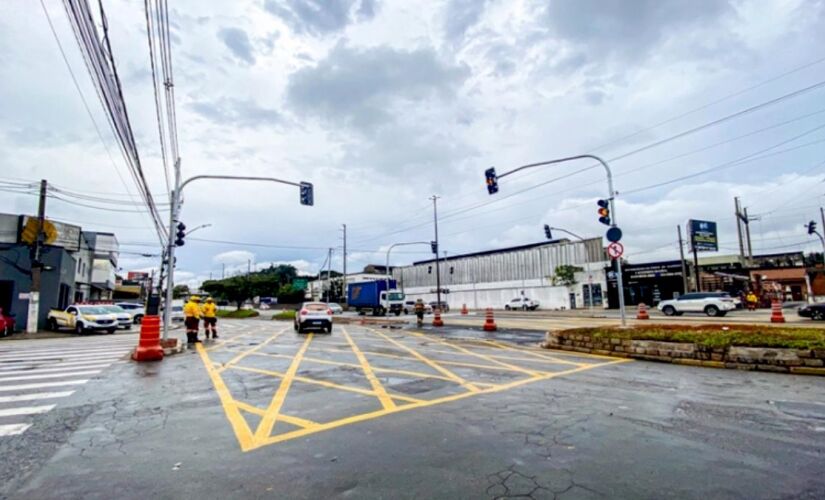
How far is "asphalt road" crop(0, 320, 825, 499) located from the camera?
11.8 ft

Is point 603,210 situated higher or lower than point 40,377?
higher

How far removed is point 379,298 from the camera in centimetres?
4181

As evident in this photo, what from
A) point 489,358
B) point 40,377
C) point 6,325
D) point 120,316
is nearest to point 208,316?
point 40,377

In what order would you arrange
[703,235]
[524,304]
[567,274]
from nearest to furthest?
[703,235]
[567,274]
[524,304]

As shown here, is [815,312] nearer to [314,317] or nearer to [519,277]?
[314,317]

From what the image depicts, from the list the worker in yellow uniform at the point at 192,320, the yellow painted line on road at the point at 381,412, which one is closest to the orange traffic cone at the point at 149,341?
the worker in yellow uniform at the point at 192,320

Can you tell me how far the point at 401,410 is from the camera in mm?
5992

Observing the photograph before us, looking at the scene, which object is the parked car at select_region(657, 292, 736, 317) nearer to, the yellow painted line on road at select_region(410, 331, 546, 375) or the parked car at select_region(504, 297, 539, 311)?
the yellow painted line on road at select_region(410, 331, 546, 375)

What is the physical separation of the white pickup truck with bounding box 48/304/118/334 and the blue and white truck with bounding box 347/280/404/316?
2093 centimetres

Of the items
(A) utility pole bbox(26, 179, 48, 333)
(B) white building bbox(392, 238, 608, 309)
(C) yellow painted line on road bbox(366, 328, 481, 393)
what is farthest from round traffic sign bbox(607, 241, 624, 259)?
(B) white building bbox(392, 238, 608, 309)

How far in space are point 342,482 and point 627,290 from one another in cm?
5445

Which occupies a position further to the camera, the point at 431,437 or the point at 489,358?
the point at 489,358

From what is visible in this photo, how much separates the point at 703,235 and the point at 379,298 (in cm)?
3611

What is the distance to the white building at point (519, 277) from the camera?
54.1m
